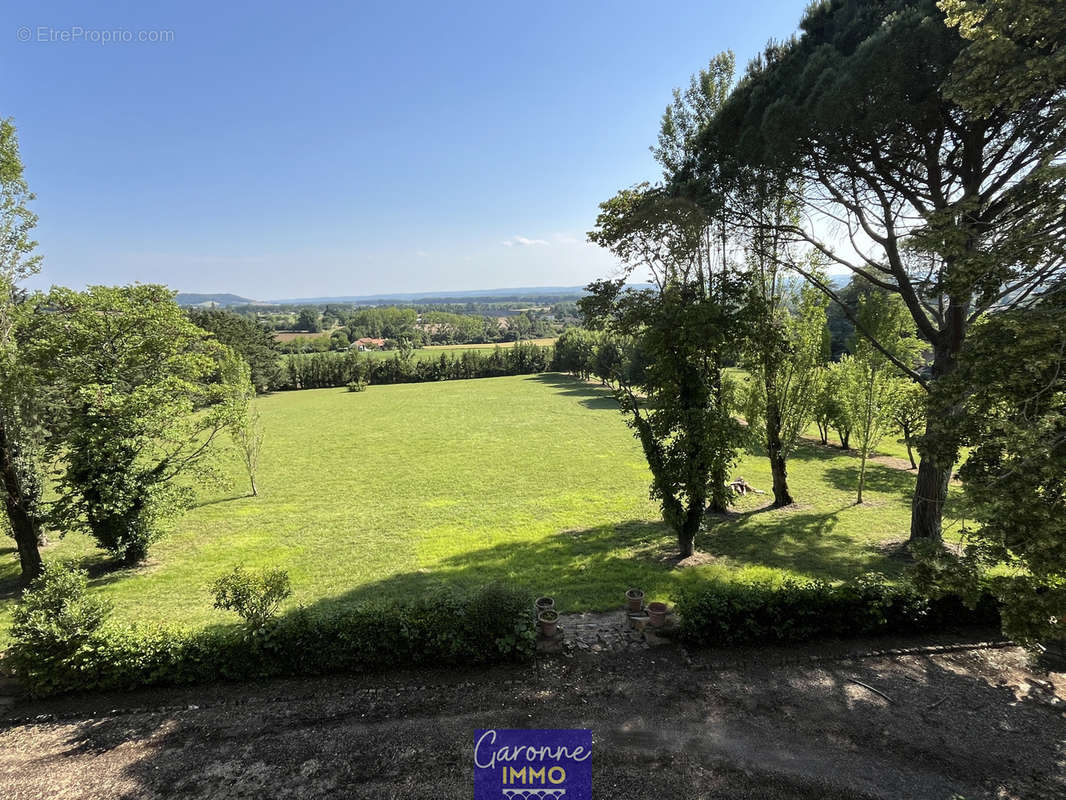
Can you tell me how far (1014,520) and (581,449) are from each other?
21.0 m

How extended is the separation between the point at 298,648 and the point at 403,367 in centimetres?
6065

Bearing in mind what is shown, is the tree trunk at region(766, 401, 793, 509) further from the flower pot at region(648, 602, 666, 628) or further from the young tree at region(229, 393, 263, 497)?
the young tree at region(229, 393, 263, 497)

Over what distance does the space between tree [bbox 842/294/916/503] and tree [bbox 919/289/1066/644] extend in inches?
390

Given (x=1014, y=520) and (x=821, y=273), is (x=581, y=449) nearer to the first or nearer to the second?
(x=821, y=273)

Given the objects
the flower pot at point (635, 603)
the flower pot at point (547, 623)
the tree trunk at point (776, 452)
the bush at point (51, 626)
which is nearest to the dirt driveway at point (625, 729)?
the flower pot at point (547, 623)

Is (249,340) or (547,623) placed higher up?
(249,340)

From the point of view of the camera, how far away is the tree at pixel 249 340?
1952 inches

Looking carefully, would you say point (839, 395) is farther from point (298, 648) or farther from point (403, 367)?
point (403, 367)

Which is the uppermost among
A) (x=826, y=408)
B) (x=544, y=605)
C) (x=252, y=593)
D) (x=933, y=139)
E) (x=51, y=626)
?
(x=933, y=139)

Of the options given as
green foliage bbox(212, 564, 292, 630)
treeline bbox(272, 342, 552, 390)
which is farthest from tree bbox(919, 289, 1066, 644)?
treeline bbox(272, 342, 552, 390)

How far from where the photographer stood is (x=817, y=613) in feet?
25.2

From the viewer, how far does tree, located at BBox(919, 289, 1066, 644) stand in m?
4.29

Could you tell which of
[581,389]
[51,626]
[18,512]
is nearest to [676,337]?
[51,626]

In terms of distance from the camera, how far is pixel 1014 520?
4434 mm
